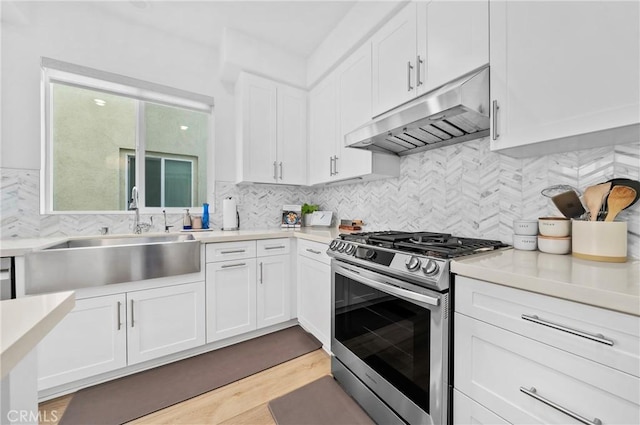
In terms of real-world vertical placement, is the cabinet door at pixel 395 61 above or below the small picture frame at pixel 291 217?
above

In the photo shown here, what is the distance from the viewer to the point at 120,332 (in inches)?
66.2

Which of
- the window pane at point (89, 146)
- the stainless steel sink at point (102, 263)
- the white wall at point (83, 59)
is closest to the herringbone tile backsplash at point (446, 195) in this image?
the window pane at point (89, 146)

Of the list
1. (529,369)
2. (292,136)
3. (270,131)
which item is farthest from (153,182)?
(529,369)

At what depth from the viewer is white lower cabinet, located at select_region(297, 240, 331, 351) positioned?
194 cm

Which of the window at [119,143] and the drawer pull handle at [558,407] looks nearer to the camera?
the drawer pull handle at [558,407]

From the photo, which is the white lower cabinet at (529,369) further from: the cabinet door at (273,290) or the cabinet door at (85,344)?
the cabinet door at (85,344)

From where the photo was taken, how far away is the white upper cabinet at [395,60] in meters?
1.62

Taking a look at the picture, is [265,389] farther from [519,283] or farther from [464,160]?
[464,160]

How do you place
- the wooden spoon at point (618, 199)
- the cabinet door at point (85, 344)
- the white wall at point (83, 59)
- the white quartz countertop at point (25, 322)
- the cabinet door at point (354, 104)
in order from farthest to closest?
the cabinet door at point (354, 104) < the white wall at point (83, 59) < the cabinet door at point (85, 344) < the wooden spoon at point (618, 199) < the white quartz countertop at point (25, 322)

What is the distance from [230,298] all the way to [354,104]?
193 cm

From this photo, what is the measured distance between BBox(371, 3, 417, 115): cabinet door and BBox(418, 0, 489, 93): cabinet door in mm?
91

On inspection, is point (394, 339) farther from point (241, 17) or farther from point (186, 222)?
point (241, 17)

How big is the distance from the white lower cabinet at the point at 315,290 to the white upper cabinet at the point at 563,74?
1.35 meters

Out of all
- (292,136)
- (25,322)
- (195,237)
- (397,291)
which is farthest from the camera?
(292,136)
